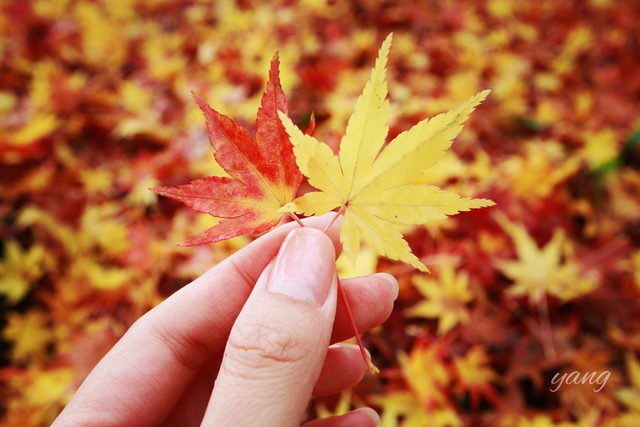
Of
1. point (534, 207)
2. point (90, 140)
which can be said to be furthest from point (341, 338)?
point (90, 140)

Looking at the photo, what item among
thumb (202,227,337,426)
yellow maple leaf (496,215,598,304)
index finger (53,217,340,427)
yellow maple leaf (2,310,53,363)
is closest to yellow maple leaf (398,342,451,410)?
yellow maple leaf (496,215,598,304)

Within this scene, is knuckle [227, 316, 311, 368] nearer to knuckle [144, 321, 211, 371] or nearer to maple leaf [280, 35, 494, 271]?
maple leaf [280, 35, 494, 271]

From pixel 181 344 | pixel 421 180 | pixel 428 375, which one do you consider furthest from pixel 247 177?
pixel 421 180

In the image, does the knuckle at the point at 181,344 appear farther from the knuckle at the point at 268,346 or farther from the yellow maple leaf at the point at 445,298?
the yellow maple leaf at the point at 445,298

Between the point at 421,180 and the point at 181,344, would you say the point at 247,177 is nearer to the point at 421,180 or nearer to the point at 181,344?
the point at 181,344

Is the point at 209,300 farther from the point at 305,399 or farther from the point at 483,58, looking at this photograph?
the point at 483,58

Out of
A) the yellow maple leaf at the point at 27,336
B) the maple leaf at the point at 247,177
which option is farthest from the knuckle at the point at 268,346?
the yellow maple leaf at the point at 27,336
